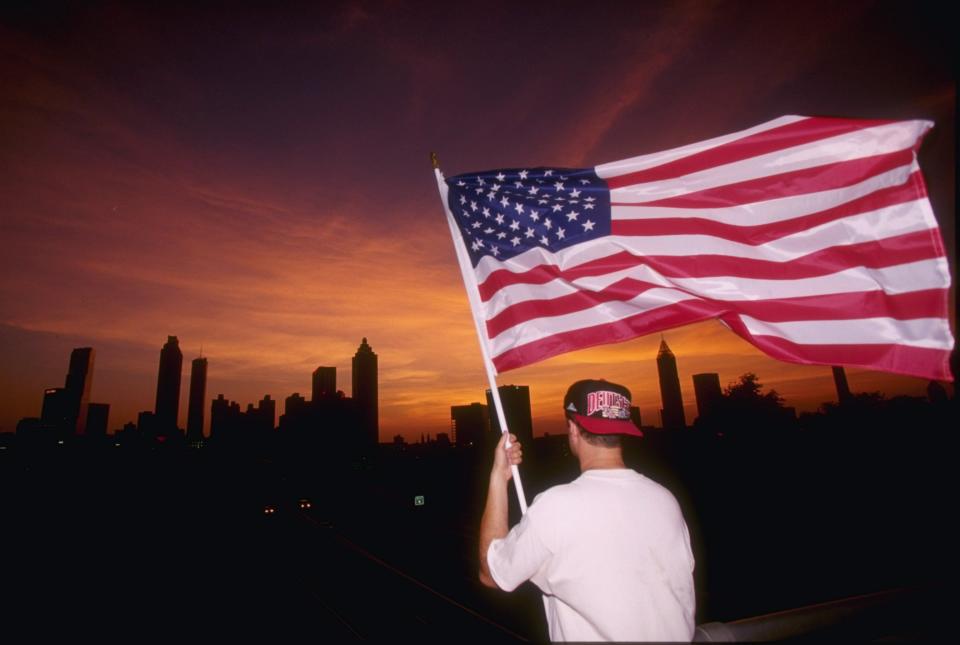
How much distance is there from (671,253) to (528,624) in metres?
49.1

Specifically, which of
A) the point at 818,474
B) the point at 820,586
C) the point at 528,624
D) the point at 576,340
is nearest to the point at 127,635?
the point at 528,624

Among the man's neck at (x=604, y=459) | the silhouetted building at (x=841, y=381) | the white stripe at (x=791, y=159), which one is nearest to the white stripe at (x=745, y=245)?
the white stripe at (x=791, y=159)

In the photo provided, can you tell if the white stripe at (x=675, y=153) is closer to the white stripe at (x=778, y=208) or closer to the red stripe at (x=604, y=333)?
the white stripe at (x=778, y=208)

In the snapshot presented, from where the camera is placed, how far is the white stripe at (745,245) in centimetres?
348

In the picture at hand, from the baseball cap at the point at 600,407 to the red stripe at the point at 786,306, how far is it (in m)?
1.36

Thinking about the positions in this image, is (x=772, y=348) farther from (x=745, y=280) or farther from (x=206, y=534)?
(x=206, y=534)

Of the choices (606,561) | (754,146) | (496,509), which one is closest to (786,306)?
(754,146)

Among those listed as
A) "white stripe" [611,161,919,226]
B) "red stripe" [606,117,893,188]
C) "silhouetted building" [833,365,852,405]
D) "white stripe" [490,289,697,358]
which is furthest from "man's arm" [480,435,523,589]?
"silhouetted building" [833,365,852,405]

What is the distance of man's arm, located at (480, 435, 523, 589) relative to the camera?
295cm

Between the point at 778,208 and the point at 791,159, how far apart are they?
1.38 ft

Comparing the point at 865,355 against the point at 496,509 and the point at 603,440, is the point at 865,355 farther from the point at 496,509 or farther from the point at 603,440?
the point at 496,509

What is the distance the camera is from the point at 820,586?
→ 62562 mm

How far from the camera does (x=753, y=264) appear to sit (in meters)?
3.99

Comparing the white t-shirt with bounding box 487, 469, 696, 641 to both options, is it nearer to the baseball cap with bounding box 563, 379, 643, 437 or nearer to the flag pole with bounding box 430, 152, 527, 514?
the baseball cap with bounding box 563, 379, 643, 437
